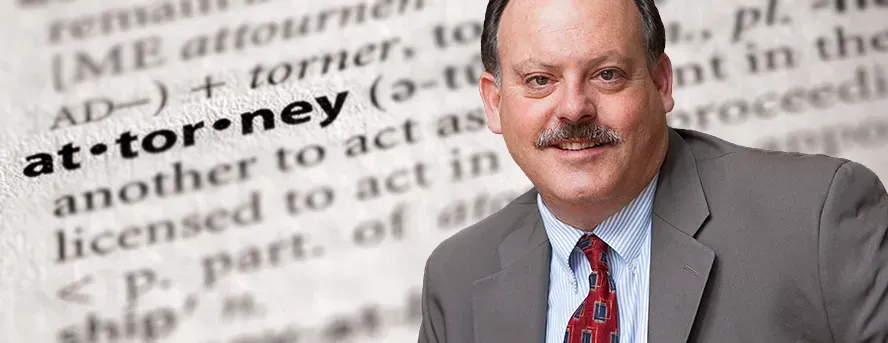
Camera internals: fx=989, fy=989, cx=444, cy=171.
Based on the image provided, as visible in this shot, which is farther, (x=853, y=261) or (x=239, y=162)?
(x=239, y=162)

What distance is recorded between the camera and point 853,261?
98 centimetres

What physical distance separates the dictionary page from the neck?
367 millimetres

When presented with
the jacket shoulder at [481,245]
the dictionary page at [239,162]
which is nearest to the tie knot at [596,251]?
the jacket shoulder at [481,245]

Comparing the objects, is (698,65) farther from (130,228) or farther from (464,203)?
(130,228)

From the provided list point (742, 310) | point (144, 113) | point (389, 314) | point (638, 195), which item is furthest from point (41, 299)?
point (742, 310)

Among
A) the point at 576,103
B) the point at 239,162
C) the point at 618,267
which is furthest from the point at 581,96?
the point at 239,162

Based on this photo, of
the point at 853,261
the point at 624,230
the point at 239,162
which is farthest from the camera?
the point at 239,162

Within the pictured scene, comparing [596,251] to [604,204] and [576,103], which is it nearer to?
[604,204]

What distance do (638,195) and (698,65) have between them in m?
0.49

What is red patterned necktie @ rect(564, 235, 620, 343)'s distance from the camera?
1.05 metres

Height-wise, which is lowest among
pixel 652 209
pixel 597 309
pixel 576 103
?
pixel 597 309

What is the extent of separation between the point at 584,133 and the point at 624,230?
5.6 inches

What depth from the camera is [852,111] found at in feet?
5.09

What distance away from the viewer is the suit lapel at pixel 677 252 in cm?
101
